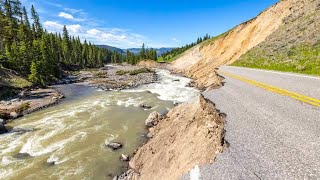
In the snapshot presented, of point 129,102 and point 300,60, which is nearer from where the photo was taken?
point 300,60

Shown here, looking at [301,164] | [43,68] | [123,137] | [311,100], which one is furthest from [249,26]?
[301,164]

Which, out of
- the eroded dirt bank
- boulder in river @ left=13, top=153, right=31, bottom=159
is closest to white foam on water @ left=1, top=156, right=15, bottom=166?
boulder in river @ left=13, top=153, right=31, bottom=159

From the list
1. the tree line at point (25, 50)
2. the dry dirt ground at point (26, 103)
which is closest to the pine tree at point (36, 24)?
the tree line at point (25, 50)

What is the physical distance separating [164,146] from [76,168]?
19.1 feet

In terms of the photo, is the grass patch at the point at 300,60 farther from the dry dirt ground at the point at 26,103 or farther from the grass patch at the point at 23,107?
the grass patch at the point at 23,107

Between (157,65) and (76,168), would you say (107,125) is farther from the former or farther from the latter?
(157,65)

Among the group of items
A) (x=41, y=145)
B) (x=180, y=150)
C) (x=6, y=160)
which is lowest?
(x=6, y=160)

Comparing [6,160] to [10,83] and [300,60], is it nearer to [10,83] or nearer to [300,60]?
[300,60]

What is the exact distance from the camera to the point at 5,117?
25.3 meters

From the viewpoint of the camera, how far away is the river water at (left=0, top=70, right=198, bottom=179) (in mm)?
14461

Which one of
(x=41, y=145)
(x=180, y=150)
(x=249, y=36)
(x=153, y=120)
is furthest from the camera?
(x=249, y=36)

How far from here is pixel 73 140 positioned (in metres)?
18.8

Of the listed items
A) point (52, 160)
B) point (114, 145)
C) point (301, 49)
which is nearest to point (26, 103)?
point (52, 160)

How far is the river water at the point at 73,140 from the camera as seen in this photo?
14461 millimetres
